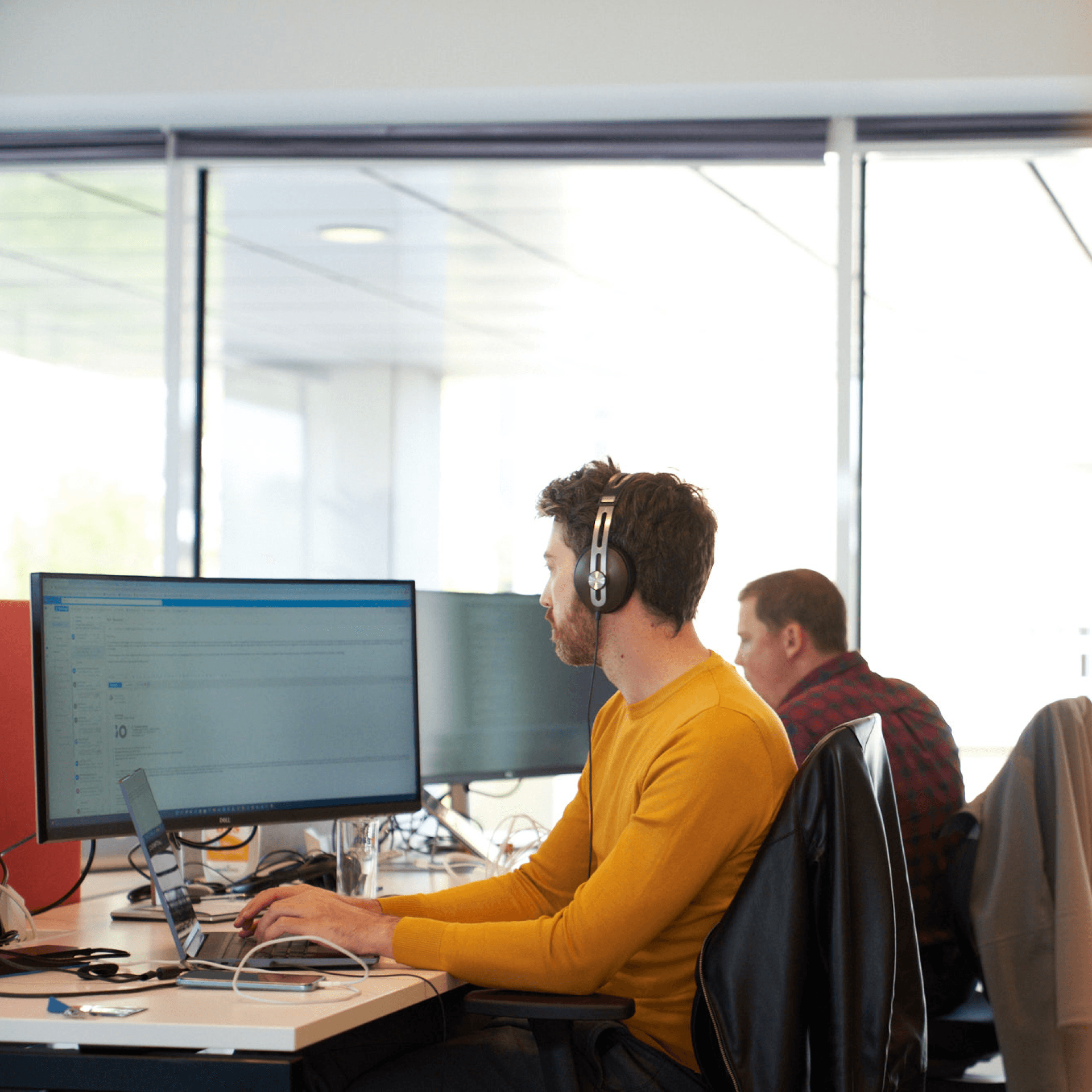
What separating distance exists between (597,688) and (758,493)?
3.59 ft

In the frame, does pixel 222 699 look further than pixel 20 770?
No

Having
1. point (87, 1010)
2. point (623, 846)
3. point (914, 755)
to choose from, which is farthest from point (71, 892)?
point (914, 755)

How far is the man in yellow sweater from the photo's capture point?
4.20ft

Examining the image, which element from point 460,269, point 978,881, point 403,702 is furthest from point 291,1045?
point 460,269

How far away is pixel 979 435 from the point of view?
3.28 m

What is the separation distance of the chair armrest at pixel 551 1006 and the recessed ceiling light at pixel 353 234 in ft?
8.15

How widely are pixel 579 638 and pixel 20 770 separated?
0.85 meters

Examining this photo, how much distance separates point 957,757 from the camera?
81.2 inches

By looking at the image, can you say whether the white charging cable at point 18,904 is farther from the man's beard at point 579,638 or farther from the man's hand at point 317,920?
the man's beard at point 579,638

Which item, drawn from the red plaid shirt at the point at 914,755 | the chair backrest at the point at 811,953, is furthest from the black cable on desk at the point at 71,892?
the red plaid shirt at the point at 914,755

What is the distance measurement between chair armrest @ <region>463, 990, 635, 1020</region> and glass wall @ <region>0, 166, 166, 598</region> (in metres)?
2.45

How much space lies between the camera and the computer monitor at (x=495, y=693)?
2.11 meters

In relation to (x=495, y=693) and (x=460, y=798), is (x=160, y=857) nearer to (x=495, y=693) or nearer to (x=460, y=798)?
(x=495, y=693)

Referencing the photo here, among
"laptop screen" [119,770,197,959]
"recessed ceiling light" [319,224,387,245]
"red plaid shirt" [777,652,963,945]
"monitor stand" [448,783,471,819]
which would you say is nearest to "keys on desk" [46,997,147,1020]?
"laptop screen" [119,770,197,959]
